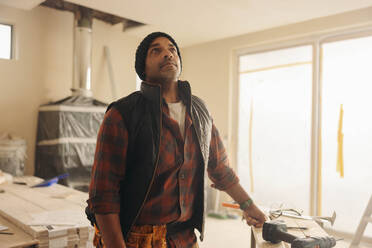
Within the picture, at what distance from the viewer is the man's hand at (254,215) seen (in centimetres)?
135

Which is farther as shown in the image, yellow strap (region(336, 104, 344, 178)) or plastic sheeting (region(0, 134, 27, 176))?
yellow strap (region(336, 104, 344, 178))

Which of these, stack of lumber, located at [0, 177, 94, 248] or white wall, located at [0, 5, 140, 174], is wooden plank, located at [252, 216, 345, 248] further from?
white wall, located at [0, 5, 140, 174]

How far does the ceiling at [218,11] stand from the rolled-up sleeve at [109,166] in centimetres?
262

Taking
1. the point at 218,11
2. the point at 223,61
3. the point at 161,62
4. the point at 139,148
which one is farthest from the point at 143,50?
the point at 223,61

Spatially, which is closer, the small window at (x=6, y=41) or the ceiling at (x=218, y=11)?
the ceiling at (x=218, y=11)

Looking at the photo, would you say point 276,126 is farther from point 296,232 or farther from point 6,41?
point 6,41

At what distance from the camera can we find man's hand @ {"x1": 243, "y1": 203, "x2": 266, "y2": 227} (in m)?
1.35

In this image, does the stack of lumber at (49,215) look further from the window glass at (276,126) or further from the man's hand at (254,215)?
the window glass at (276,126)

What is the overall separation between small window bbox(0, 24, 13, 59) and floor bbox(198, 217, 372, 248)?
299cm

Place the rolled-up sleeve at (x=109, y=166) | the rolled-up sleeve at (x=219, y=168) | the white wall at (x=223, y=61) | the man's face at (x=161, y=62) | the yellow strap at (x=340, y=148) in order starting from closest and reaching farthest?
the rolled-up sleeve at (x=109, y=166) → the man's face at (x=161, y=62) → the rolled-up sleeve at (x=219, y=168) → the yellow strap at (x=340, y=148) → the white wall at (x=223, y=61)

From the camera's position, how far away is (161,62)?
44.6 inches

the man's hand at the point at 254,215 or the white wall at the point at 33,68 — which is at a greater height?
the white wall at the point at 33,68

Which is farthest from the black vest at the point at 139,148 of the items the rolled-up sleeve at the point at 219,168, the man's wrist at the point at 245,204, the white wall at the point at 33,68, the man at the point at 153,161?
the white wall at the point at 33,68

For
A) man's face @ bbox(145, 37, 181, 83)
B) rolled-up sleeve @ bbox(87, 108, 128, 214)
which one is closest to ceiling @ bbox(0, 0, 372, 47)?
man's face @ bbox(145, 37, 181, 83)
